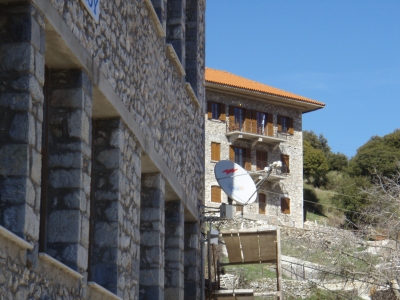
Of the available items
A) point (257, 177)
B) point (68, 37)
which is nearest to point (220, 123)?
point (257, 177)

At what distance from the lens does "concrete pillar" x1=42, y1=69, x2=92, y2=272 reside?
5.98 meters

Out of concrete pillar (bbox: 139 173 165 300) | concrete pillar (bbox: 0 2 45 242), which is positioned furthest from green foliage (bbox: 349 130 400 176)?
concrete pillar (bbox: 0 2 45 242)

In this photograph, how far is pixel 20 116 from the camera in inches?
204

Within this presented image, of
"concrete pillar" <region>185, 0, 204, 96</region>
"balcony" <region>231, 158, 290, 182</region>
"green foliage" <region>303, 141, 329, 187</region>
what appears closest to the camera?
"concrete pillar" <region>185, 0, 204, 96</region>

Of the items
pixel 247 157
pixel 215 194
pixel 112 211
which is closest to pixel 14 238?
pixel 112 211

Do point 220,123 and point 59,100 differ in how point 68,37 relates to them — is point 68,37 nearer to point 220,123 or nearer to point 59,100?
point 59,100

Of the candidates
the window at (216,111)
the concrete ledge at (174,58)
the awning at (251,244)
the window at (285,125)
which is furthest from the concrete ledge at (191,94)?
the window at (285,125)

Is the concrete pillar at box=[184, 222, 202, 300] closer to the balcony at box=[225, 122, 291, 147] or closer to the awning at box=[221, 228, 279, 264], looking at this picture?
the awning at box=[221, 228, 279, 264]

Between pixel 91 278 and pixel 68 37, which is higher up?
pixel 68 37

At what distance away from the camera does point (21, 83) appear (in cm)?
523

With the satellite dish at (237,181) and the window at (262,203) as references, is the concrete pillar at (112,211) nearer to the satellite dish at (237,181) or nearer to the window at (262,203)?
the satellite dish at (237,181)

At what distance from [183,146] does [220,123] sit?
40.4 metres

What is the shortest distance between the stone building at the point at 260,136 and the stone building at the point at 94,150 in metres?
38.5

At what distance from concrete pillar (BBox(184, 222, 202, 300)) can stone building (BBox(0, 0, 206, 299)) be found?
0.6 inches
